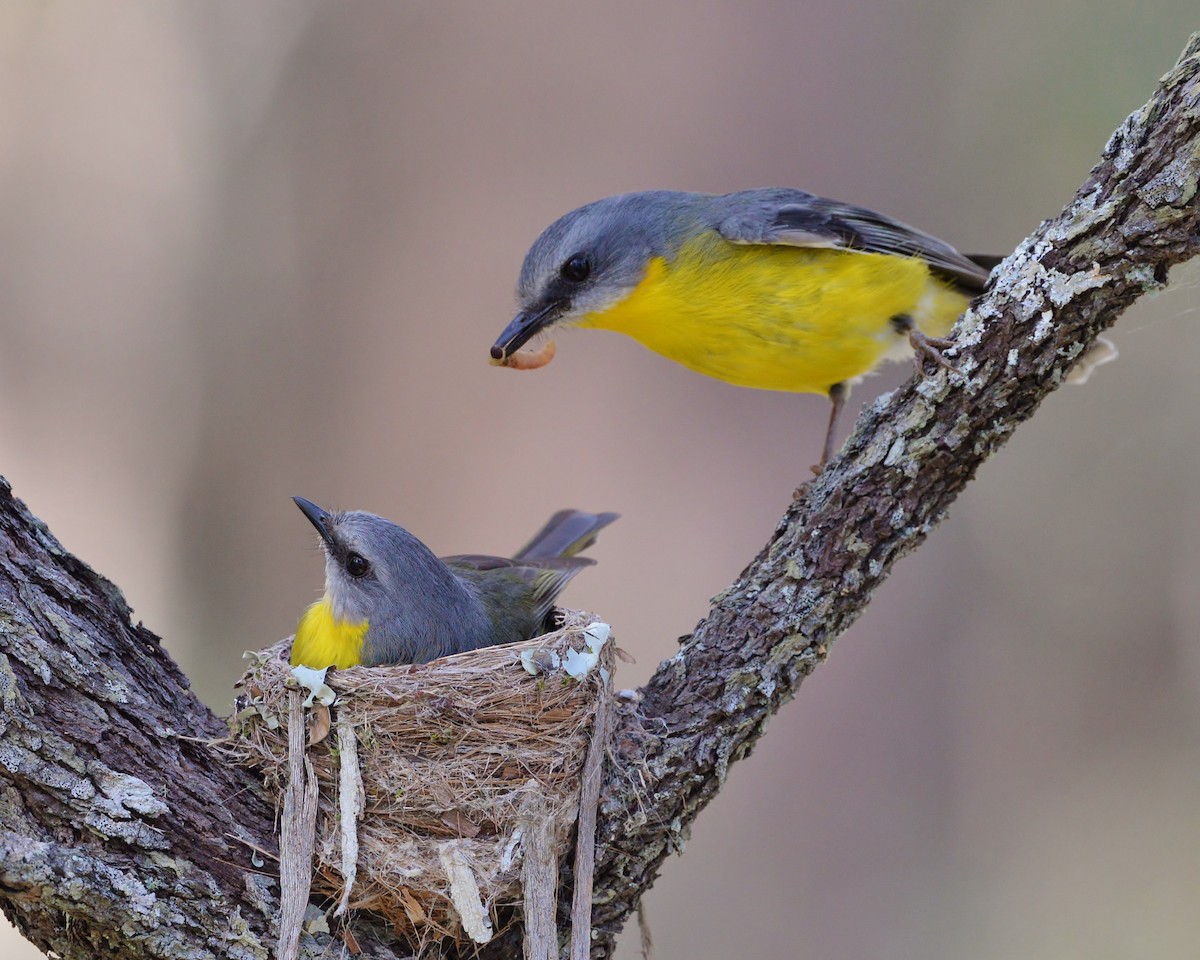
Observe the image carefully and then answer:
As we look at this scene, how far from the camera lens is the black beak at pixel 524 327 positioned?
4.02 meters

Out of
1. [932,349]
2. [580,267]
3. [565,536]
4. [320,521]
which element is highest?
[580,267]

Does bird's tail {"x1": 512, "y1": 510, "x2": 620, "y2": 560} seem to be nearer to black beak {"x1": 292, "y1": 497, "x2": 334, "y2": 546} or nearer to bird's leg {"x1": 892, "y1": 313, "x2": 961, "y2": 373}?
black beak {"x1": 292, "y1": 497, "x2": 334, "y2": 546}

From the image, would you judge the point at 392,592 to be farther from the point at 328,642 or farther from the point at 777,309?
the point at 777,309

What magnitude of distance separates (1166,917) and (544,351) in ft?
16.2

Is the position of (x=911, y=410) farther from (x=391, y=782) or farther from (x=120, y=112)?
(x=120, y=112)

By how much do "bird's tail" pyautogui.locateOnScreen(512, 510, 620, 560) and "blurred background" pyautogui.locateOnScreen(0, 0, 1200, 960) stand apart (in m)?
1.65

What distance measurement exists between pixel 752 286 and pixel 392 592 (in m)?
1.61

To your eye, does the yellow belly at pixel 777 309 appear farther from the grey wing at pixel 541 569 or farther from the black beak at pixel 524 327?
the grey wing at pixel 541 569

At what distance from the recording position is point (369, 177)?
6.84m

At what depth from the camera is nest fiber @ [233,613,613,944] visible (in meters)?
2.85

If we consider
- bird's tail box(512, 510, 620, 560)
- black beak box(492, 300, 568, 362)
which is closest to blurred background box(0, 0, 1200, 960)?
bird's tail box(512, 510, 620, 560)

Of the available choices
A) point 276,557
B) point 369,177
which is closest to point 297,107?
point 369,177

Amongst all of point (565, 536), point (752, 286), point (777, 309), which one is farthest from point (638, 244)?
point (565, 536)

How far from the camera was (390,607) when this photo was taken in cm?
392
